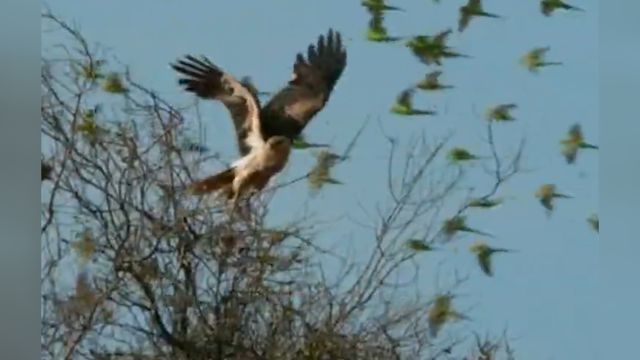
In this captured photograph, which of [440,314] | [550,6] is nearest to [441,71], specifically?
[550,6]

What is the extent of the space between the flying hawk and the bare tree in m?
0.04

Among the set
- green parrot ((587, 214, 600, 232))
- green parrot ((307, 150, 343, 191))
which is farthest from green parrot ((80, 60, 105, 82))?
green parrot ((587, 214, 600, 232))

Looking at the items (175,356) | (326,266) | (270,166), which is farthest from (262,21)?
(175,356)

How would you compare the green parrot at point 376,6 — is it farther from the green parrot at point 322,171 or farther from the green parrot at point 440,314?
the green parrot at point 440,314

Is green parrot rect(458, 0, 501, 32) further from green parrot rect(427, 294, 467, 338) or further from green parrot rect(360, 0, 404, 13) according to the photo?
green parrot rect(427, 294, 467, 338)

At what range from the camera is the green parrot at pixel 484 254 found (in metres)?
3.06

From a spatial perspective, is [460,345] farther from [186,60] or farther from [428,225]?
[186,60]

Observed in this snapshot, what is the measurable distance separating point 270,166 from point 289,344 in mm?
379

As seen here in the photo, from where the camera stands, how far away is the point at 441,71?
10.1ft

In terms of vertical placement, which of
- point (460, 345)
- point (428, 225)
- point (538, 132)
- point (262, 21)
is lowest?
point (460, 345)

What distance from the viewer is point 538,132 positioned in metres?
3.12

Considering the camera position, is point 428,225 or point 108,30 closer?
point 108,30

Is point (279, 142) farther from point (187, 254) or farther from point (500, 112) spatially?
point (500, 112)

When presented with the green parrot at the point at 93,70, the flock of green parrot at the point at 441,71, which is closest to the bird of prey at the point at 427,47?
the flock of green parrot at the point at 441,71
